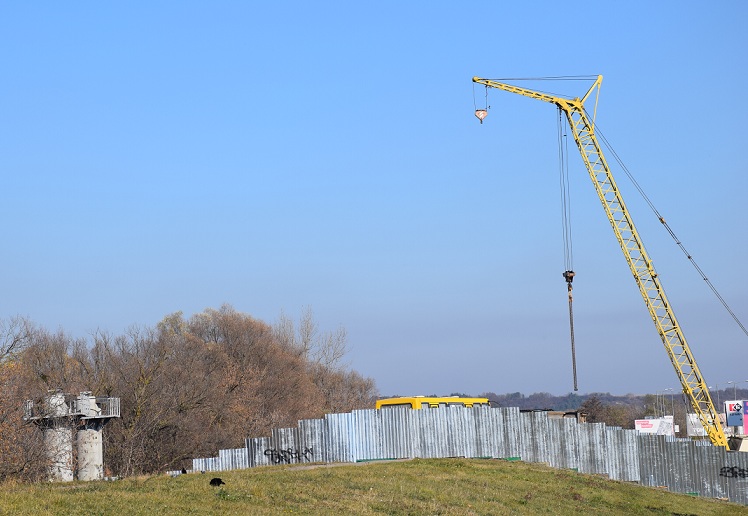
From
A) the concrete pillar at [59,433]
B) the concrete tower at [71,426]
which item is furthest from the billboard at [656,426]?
the concrete pillar at [59,433]

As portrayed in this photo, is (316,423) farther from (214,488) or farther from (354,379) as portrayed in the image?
(354,379)

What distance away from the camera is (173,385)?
79312 millimetres

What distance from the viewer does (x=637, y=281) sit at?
78.5 meters

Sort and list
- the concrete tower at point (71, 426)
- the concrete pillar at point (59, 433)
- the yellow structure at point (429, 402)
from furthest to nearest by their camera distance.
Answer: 1. the concrete tower at point (71, 426)
2. the concrete pillar at point (59, 433)
3. the yellow structure at point (429, 402)

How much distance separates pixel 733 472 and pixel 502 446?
1664cm

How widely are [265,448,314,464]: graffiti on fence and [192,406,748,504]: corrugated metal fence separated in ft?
0.15

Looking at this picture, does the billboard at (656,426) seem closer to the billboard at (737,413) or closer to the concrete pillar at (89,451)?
the billboard at (737,413)

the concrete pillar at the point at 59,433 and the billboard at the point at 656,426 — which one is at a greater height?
the concrete pillar at the point at 59,433

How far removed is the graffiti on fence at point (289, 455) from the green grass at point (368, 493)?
Answer: 16.7ft

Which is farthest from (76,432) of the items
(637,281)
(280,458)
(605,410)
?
(605,410)

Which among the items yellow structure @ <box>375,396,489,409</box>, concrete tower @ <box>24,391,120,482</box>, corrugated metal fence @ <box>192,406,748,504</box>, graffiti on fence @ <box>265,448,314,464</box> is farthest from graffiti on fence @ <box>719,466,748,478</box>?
concrete tower @ <box>24,391,120,482</box>

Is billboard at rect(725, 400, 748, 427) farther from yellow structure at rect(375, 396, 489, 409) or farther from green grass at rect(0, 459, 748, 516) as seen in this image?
green grass at rect(0, 459, 748, 516)

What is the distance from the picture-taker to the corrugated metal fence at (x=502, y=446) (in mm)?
41938

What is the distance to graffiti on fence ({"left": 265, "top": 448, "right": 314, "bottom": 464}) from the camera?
136 feet
